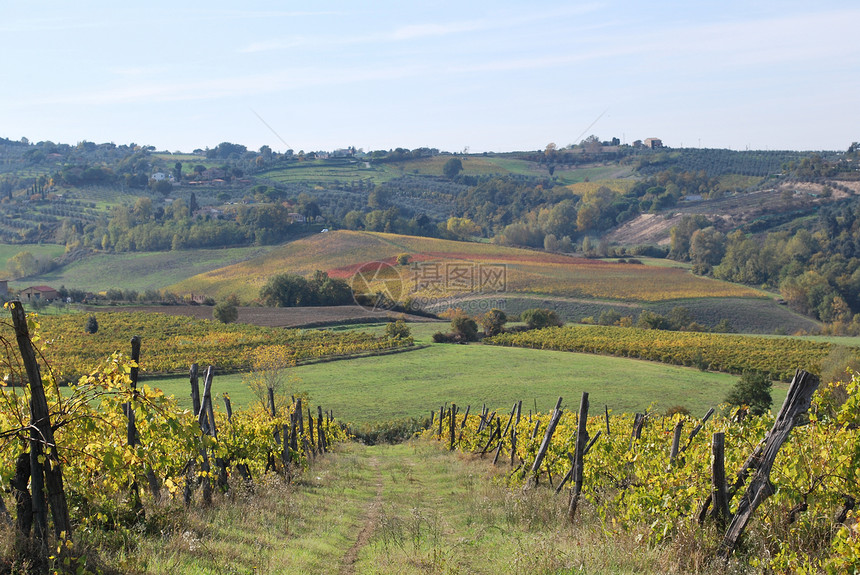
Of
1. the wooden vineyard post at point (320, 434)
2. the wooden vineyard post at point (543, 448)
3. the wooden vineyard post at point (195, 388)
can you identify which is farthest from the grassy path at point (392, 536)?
the wooden vineyard post at point (320, 434)

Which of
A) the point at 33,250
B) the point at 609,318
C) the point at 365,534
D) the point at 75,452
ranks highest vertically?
the point at 75,452

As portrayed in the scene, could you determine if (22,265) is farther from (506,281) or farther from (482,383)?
(482,383)

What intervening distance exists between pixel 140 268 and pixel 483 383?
265ft

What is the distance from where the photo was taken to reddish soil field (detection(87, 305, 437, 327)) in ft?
216

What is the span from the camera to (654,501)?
723cm

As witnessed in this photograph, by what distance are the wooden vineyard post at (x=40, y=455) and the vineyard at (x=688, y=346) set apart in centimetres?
4706

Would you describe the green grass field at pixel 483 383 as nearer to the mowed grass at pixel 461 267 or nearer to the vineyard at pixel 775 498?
the vineyard at pixel 775 498

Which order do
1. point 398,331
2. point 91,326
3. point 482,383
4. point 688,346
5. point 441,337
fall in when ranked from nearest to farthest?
point 482,383
point 688,346
point 91,326
point 398,331
point 441,337

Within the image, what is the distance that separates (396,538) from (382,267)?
8622 centimetres

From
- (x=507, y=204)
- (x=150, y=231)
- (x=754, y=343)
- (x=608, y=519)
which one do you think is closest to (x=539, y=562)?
(x=608, y=519)

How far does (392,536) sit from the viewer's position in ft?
30.2

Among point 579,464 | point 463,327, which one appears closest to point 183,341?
point 463,327

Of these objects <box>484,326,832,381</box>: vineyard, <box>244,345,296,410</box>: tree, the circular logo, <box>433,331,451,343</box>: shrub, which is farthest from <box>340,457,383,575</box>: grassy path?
the circular logo

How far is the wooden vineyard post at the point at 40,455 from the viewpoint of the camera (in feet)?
18.4
